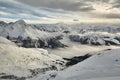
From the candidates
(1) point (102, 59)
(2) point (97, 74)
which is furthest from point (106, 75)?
(1) point (102, 59)

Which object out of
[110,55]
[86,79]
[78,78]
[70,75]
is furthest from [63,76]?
[110,55]

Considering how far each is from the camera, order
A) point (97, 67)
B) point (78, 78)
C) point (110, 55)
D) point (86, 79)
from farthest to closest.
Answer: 1. point (110, 55)
2. point (97, 67)
3. point (78, 78)
4. point (86, 79)

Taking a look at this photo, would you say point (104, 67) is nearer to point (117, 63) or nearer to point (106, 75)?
point (117, 63)

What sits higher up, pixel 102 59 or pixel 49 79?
pixel 102 59

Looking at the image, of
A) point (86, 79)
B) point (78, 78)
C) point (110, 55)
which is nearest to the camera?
point (86, 79)

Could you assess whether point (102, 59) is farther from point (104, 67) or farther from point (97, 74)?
point (97, 74)

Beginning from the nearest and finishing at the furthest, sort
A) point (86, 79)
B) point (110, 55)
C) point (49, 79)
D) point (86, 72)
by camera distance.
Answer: point (86, 79)
point (86, 72)
point (49, 79)
point (110, 55)

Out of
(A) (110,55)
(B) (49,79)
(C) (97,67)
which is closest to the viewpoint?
(C) (97,67)

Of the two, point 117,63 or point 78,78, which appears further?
point 117,63

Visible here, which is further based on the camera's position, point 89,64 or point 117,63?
point 89,64
